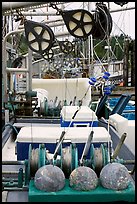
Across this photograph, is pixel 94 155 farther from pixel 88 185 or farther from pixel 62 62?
pixel 62 62

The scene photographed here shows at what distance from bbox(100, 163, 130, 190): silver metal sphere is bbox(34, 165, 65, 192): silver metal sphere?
0.26 metres

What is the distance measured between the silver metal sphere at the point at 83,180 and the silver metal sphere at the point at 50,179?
7 centimetres

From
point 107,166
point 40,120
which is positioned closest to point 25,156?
point 107,166

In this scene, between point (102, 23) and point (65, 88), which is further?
point (65, 88)

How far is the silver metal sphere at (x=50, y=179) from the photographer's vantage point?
2057 millimetres

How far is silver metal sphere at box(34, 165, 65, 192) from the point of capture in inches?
81.0

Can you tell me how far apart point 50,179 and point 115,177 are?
15.2 inches

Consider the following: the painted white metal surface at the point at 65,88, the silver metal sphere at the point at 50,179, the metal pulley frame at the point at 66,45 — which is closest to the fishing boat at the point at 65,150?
the silver metal sphere at the point at 50,179

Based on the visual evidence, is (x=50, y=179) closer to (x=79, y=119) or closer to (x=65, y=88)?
(x=79, y=119)

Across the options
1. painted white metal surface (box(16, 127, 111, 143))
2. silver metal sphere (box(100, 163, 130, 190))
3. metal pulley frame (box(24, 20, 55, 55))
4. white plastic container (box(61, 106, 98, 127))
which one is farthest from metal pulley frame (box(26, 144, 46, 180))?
metal pulley frame (box(24, 20, 55, 55))

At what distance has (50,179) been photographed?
6.75 ft

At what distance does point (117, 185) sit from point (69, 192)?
0.29 meters

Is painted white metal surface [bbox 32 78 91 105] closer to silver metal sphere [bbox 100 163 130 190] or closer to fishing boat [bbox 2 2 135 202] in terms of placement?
fishing boat [bbox 2 2 135 202]

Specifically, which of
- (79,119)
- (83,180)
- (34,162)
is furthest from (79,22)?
(83,180)
